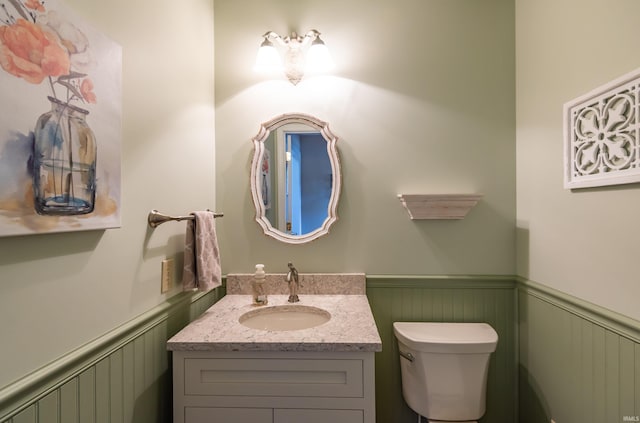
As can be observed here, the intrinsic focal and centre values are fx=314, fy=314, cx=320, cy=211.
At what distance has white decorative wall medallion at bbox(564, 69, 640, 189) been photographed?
0.96 metres

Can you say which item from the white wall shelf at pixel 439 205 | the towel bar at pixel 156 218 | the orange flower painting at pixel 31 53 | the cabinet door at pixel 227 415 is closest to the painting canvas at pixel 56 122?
the orange flower painting at pixel 31 53

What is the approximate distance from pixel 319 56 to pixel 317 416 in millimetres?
1533

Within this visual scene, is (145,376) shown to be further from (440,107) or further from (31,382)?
(440,107)

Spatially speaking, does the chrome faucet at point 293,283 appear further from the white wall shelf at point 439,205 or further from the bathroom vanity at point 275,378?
the white wall shelf at point 439,205

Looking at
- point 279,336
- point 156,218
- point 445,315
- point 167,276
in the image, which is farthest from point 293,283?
point 445,315

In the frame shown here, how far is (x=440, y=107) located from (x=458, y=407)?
1396 millimetres

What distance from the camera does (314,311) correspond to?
145 centimetres

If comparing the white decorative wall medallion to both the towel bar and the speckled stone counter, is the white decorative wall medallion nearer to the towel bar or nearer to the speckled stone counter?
the speckled stone counter

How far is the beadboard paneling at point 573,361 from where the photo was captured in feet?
3.30

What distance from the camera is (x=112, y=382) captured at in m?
0.92

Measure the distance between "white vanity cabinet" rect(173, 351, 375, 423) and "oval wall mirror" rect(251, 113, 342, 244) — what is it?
0.68 metres

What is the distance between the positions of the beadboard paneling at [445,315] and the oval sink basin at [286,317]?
0.34 m

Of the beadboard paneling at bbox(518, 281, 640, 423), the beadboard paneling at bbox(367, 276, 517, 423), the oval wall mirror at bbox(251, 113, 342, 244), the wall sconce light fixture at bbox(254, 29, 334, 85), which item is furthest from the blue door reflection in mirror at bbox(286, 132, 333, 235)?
the beadboard paneling at bbox(518, 281, 640, 423)

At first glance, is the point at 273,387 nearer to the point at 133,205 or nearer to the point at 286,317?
the point at 286,317
